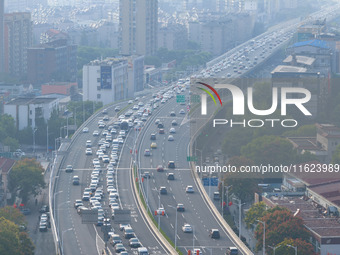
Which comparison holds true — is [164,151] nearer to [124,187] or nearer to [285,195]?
[124,187]

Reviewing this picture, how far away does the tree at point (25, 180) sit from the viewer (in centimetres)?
2894

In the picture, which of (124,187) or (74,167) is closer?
(124,187)

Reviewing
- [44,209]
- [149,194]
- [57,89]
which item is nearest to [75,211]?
[44,209]

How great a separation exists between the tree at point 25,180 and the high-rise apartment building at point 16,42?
29286 millimetres

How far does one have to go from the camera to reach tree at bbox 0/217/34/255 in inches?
841

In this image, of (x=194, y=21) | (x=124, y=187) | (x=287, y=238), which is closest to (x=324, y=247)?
(x=287, y=238)

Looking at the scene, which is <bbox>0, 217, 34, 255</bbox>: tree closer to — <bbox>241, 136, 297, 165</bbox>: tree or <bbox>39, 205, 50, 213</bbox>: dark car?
<bbox>39, 205, 50, 213</bbox>: dark car

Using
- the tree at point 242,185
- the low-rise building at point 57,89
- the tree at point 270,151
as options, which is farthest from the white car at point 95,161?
the low-rise building at point 57,89

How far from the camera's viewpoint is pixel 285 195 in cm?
2677

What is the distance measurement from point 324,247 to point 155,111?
69.4ft

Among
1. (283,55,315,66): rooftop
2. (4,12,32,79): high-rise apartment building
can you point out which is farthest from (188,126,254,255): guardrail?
(4,12,32,79): high-rise apartment building

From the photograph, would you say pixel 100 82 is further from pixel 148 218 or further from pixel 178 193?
pixel 148 218

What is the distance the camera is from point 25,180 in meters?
29.0

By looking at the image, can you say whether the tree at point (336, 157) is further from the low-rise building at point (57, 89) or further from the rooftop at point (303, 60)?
the low-rise building at point (57, 89)
